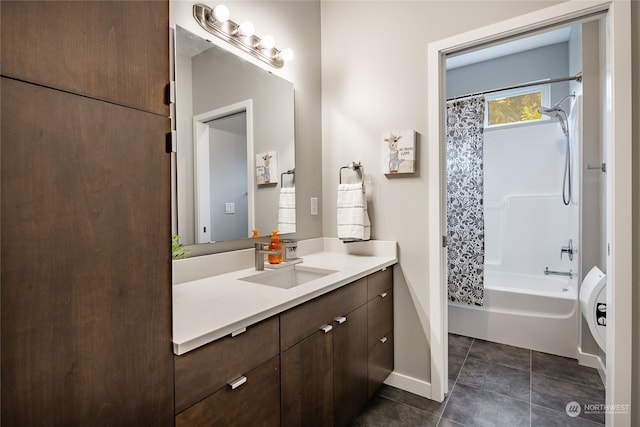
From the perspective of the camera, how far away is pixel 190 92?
1450mm

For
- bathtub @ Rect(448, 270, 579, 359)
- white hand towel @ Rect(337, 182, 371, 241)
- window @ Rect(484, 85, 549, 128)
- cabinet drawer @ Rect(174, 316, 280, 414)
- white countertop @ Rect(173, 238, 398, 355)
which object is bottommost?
bathtub @ Rect(448, 270, 579, 359)

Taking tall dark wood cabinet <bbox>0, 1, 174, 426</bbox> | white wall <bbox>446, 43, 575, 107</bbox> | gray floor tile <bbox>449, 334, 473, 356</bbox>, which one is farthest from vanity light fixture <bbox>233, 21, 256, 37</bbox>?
white wall <bbox>446, 43, 575, 107</bbox>

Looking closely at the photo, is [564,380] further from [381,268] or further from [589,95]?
[589,95]

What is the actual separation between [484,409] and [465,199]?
1694 millimetres

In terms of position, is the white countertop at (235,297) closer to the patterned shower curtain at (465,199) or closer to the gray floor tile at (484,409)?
the gray floor tile at (484,409)

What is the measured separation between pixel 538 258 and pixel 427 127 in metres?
2.41

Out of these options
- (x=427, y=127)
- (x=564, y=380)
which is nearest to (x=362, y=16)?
(x=427, y=127)

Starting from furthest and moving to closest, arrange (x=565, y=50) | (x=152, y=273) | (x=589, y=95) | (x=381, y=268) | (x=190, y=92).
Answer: (x=565, y=50) < (x=589, y=95) < (x=381, y=268) < (x=190, y=92) < (x=152, y=273)

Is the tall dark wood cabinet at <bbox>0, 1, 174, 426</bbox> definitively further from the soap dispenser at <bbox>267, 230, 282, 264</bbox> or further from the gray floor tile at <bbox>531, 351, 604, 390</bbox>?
the gray floor tile at <bbox>531, 351, 604, 390</bbox>

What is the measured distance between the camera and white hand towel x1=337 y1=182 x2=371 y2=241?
198 centimetres

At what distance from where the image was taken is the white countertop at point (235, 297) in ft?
2.87

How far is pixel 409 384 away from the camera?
1975mm

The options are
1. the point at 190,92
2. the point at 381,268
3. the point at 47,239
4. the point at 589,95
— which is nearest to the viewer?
the point at 47,239

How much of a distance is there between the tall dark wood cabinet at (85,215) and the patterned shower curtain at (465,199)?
2.55 metres
